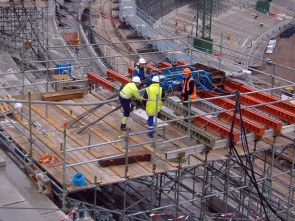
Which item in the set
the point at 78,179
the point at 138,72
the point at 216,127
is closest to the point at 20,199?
the point at 78,179

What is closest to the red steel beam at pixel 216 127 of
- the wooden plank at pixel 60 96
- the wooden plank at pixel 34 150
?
the wooden plank at pixel 34 150

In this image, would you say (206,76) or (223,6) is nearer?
(206,76)

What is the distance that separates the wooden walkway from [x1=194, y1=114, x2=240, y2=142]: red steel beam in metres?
0.67

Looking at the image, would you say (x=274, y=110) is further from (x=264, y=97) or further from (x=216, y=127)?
(x=216, y=127)

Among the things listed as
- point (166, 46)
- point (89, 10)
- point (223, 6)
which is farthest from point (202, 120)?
point (223, 6)

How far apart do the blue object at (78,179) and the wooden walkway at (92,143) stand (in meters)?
0.11

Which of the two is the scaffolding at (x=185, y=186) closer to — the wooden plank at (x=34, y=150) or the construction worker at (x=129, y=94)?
the wooden plank at (x=34, y=150)

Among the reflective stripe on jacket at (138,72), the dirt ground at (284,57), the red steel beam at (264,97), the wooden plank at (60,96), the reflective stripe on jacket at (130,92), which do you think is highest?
the reflective stripe on jacket at (130,92)

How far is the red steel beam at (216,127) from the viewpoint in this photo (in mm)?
17266

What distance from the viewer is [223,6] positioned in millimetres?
71625

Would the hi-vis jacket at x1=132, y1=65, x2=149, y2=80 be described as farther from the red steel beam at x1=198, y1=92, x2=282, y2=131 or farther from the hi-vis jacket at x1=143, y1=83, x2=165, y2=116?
the hi-vis jacket at x1=143, y1=83, x2=165, y2=116

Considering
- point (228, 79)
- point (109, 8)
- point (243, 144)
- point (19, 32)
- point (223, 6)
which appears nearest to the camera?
point (243, 144)

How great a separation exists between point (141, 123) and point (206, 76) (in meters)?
2.99

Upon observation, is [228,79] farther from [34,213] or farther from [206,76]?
[34,213]
